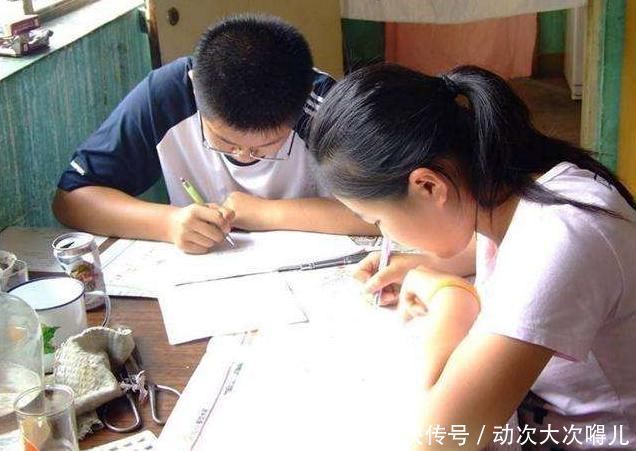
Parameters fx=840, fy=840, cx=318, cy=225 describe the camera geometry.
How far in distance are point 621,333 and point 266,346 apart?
18.2 inches

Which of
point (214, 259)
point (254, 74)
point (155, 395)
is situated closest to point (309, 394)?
point (155, 395)

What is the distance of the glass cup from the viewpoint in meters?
0.91

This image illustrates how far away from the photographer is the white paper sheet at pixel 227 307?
121 cm

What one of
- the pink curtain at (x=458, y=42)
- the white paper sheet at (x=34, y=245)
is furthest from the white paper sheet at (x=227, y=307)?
the pink curtain at (x=458, y=42)

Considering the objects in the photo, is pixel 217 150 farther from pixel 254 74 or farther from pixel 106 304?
pixel 106 304

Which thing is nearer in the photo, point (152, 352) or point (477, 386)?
point (477, 386)

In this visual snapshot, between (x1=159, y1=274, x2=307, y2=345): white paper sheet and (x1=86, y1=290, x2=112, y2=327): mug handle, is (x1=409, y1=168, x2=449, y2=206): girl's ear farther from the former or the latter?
(x1=86, y1=290, x2=112, y2=327): mug handle

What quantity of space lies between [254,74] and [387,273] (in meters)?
0.39

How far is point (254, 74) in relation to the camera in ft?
4.44

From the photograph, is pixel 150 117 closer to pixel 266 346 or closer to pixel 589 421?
pixel 266 346

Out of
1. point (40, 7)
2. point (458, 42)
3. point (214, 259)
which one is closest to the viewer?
point (214, 259)

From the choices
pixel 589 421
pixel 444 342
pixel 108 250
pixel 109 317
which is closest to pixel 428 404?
pixel 444 342

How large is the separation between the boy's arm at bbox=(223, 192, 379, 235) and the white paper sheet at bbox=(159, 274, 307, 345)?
192mm

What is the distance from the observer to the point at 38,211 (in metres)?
1.86
